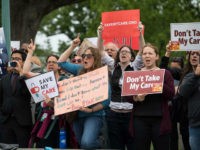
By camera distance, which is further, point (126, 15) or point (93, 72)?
point (126, 15)

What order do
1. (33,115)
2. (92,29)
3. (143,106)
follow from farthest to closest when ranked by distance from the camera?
(92,29), (33,115), (143,106)

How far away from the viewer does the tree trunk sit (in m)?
18.4

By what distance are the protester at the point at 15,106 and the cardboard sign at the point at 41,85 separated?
209 mm

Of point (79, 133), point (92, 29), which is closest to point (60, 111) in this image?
point (79, 133)

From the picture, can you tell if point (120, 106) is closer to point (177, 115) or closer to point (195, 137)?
point (177, 115)

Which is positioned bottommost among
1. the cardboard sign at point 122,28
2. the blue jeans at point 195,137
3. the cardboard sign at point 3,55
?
the blue jeans at point 195,137

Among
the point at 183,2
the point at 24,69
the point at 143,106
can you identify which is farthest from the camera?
the point at 183,2

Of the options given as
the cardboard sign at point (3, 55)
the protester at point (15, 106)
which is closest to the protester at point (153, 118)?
the protester at point (15, 106)

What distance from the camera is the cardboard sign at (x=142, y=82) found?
28.3 feet

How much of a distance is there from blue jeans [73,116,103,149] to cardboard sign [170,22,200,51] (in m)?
1.84

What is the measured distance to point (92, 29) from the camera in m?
29.3

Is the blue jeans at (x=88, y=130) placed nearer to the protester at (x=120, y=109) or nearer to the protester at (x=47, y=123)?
the protester at (x=120, y=109)

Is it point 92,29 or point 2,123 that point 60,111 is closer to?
point 2,123

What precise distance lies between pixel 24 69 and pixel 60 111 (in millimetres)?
956
